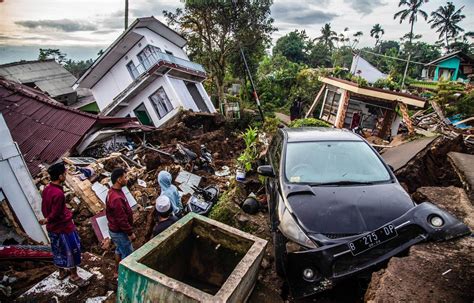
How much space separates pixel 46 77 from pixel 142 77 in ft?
42.0

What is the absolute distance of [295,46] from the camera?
44.3 m

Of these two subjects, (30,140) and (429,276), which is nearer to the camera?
(429,276)

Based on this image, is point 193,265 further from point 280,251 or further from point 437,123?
point 437,123

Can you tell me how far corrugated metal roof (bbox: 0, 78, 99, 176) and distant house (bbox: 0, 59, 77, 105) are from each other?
487 inches

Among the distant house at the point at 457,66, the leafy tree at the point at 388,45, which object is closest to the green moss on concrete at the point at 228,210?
the distant house at the point at 457,66

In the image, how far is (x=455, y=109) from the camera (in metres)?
14.4

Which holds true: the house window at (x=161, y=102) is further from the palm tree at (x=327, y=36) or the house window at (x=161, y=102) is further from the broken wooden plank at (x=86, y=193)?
the palm tree at (x=327, y=36)

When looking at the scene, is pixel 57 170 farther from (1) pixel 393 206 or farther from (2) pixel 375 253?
(1) pixel 393 206

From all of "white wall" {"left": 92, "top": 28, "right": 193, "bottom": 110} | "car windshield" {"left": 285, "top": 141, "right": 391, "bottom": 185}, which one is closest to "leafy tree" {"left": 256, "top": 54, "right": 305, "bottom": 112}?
"white wall" {"left": 92, "top": 28, "right": 193, "bottom": 110}

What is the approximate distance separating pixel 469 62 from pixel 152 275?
136 ft

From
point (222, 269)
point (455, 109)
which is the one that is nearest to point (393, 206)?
point (222, 269)

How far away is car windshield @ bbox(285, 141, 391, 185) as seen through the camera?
372cm

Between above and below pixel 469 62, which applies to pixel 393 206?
below

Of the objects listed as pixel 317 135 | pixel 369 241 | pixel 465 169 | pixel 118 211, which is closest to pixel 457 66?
pixel 465 169
